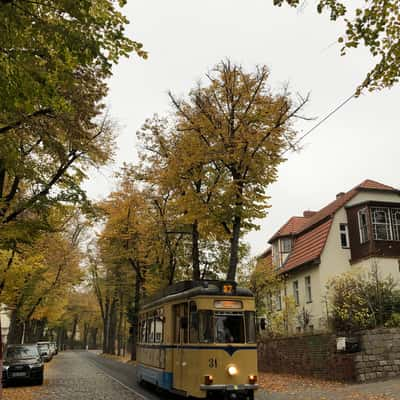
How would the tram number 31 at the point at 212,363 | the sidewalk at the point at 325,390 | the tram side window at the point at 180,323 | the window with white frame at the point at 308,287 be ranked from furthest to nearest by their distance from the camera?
the window with white frame at the point at 308,287
the sidewalk at the point at 325,390
the tram side window at the point at 180,323
the tram number 31 at the point at 212,363

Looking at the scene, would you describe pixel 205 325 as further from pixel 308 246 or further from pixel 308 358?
pixel 308 246

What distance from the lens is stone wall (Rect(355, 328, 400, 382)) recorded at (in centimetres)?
1566

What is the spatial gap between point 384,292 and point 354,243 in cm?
929

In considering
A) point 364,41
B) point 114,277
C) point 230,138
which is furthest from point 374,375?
point 114,277

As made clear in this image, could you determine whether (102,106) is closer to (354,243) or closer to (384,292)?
(384,292)

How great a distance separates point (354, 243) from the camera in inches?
1124

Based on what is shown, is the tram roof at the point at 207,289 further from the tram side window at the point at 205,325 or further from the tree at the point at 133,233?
the tree at the point at 133,233

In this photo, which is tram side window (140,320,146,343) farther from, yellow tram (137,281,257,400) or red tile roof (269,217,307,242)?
red tile roof (269,217,307,242)

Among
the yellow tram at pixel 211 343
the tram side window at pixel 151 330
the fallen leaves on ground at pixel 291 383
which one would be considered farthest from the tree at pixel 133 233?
the yellow tram at pixel 211 343

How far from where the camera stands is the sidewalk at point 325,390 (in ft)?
43.2

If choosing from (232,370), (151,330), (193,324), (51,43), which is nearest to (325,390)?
(232,370)

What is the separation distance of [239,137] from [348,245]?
1398cm

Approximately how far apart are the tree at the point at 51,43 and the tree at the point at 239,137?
34.1 feet

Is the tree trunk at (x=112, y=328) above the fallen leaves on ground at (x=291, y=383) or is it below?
above
